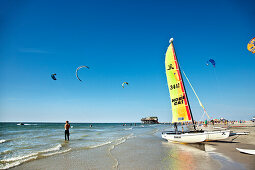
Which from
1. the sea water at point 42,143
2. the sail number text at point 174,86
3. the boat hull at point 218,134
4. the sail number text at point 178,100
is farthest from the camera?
the sail number text at point 174,86

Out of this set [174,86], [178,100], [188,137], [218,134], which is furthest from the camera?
[174,86]

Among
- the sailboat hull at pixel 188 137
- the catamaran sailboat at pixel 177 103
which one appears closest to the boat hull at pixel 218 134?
the catamaran sailboat at pixel 177 103

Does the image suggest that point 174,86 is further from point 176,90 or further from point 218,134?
point 218,134

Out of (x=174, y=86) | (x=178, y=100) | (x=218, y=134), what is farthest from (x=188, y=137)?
(x=174, y=86)

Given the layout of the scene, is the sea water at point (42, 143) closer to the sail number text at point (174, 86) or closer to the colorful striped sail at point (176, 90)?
the colorful striped sail at point (176, 90)

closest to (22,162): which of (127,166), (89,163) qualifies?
(89,163)

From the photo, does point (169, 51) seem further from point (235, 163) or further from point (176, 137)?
point (235, 163)

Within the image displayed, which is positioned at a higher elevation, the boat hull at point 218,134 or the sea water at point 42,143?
the boat hull at point 218,134

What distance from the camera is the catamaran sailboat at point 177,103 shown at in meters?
11.8

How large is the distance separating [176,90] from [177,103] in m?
1.20

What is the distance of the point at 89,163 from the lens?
298 inches

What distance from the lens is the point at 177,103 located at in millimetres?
13961

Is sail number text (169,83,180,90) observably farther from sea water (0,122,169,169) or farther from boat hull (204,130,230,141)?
sea water (0,122,169,169)

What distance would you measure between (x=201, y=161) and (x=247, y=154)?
10.5ft
